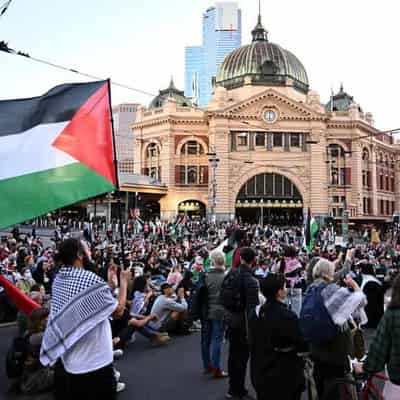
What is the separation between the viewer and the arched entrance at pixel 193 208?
2240 inches

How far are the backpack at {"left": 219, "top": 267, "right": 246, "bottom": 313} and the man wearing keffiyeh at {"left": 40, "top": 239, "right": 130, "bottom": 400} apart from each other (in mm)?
2522

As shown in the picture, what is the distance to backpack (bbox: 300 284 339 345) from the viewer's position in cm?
456

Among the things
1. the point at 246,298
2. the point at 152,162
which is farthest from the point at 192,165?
the point at 246,298

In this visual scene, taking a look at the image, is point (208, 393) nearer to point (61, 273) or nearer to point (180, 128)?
point (61, 273)

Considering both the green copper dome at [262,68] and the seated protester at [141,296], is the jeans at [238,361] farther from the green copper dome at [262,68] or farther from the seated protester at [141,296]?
the green copper dome at [262,68]

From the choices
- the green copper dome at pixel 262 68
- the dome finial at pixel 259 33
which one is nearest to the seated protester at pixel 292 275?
the green copper dome at pixel 262 68

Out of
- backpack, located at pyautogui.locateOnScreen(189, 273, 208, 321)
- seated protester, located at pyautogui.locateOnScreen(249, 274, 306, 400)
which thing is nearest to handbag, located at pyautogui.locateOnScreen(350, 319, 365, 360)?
seated protester, located at pyautogui.locateOnScreen(249, 274, 306, 400)

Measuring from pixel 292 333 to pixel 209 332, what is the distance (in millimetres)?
2771

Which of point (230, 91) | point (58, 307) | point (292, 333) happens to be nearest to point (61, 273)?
point (58, 307)

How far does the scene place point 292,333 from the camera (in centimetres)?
456

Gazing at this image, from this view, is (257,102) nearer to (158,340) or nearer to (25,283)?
(25,283)

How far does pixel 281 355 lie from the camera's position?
15.1 ft

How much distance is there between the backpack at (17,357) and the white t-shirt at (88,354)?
3.03 m

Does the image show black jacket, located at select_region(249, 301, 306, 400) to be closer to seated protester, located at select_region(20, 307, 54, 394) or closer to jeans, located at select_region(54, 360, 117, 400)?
jeans, located at select_region(54, 360, 117, 400)
